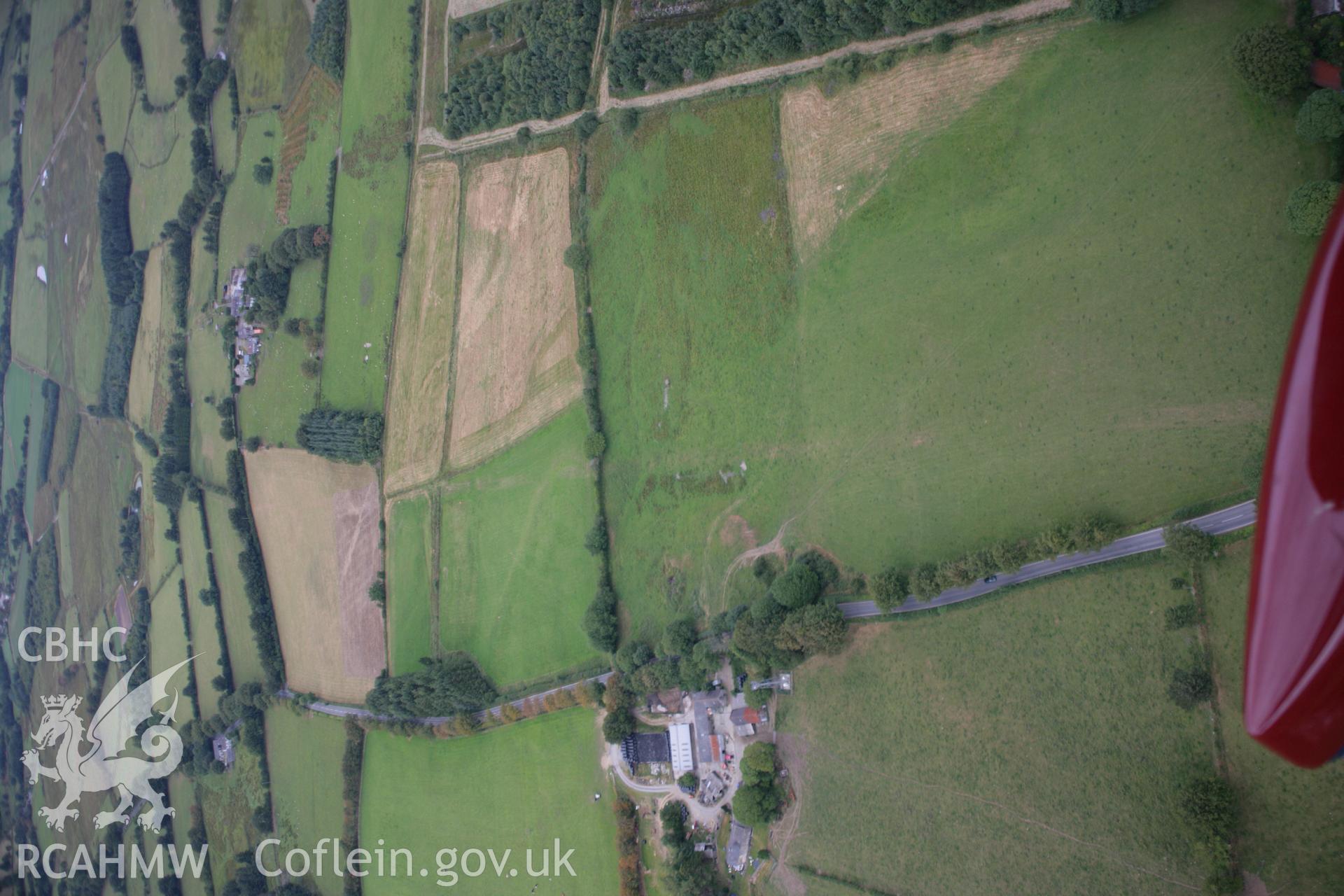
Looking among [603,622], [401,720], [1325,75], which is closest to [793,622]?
[603,622]

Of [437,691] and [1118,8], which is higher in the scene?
[1118,8]

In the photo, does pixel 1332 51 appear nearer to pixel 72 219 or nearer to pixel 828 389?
pixel 828 389

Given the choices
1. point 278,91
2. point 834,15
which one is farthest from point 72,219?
point 834,15

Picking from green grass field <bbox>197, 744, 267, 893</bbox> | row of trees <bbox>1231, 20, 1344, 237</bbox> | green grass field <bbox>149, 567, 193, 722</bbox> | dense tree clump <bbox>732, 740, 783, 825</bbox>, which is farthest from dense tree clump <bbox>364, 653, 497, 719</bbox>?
row of trees <bbox>1231, 20, 1344, 237</bbox>

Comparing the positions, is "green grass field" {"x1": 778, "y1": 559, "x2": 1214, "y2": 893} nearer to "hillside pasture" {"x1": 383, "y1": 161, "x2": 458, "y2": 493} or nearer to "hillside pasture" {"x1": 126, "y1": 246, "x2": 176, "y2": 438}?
"hillside pasture" {"x1": 383, "y1": 161, "x2": 458, "y2": 493}

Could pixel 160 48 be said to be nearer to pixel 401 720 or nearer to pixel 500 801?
pixel 401 720

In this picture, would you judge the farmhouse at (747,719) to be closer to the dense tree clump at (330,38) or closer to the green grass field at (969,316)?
the green grass field at (969,316)
